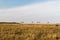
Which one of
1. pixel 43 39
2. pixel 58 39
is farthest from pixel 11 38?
pixel 58 39

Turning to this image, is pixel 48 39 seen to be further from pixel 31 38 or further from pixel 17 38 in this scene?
pixel 17 38

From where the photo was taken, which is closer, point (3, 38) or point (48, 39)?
point (48, 39)

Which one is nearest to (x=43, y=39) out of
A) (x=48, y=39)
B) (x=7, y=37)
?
(x=48, y=39)

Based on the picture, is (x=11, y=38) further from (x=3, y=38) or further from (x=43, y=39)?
(x=43, y=39)

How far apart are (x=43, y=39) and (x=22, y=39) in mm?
2230

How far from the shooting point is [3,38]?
814 inches

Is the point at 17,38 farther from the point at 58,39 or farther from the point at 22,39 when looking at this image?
the point at 58,39

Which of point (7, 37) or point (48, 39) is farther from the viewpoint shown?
point (7, 37)

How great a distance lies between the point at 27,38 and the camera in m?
20.1

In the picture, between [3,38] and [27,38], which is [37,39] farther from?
[3,38]

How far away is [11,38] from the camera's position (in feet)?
66.4

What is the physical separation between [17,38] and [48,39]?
3.32 meters

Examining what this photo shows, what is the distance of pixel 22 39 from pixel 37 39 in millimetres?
1641

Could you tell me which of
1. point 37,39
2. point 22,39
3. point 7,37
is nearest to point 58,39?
point 37,39
